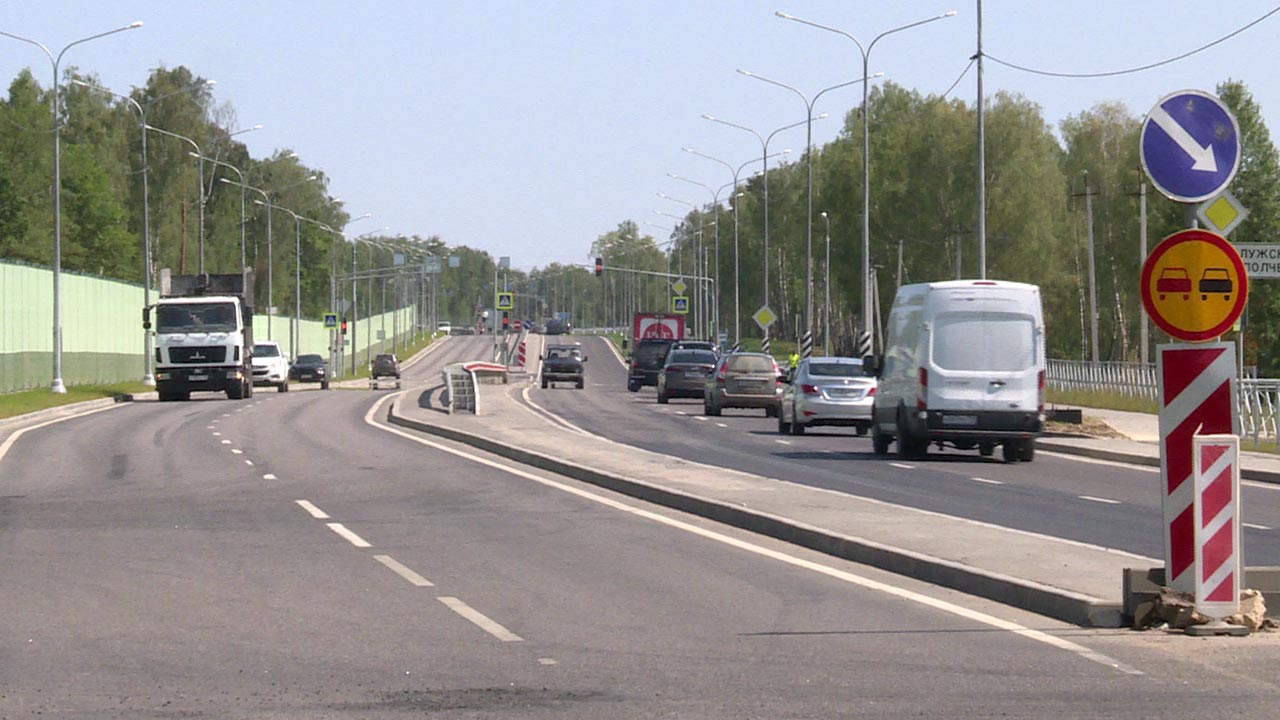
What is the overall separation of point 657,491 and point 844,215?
A: 97.6 metres

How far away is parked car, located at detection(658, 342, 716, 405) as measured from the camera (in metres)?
55.1

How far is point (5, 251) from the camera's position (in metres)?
110

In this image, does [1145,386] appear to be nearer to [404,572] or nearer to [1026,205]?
[404,572]

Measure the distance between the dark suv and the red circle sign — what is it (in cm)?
6147

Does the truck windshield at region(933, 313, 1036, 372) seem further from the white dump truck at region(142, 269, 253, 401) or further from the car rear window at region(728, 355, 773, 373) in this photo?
the white dump truck at region(142, 269, 253, 401)

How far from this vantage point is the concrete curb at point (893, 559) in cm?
1062

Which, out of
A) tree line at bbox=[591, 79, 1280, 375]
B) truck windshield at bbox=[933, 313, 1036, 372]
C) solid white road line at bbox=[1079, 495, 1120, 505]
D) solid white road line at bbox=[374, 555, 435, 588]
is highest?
tree line at bbox=[591, 79, 1280, 375]

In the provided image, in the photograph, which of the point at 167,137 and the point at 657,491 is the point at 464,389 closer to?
the point at 657,491

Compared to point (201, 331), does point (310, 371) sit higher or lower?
lower

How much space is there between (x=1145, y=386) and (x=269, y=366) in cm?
3132

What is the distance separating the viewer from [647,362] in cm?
7269

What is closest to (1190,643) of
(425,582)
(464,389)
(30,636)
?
(425,582)

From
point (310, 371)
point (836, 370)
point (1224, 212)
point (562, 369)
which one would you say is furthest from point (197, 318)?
point (1224, 212)

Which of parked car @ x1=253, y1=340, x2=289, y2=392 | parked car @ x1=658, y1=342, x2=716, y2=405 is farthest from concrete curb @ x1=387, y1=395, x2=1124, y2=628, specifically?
parked car @ x1=253, y1=340, x2=289, y2=392
